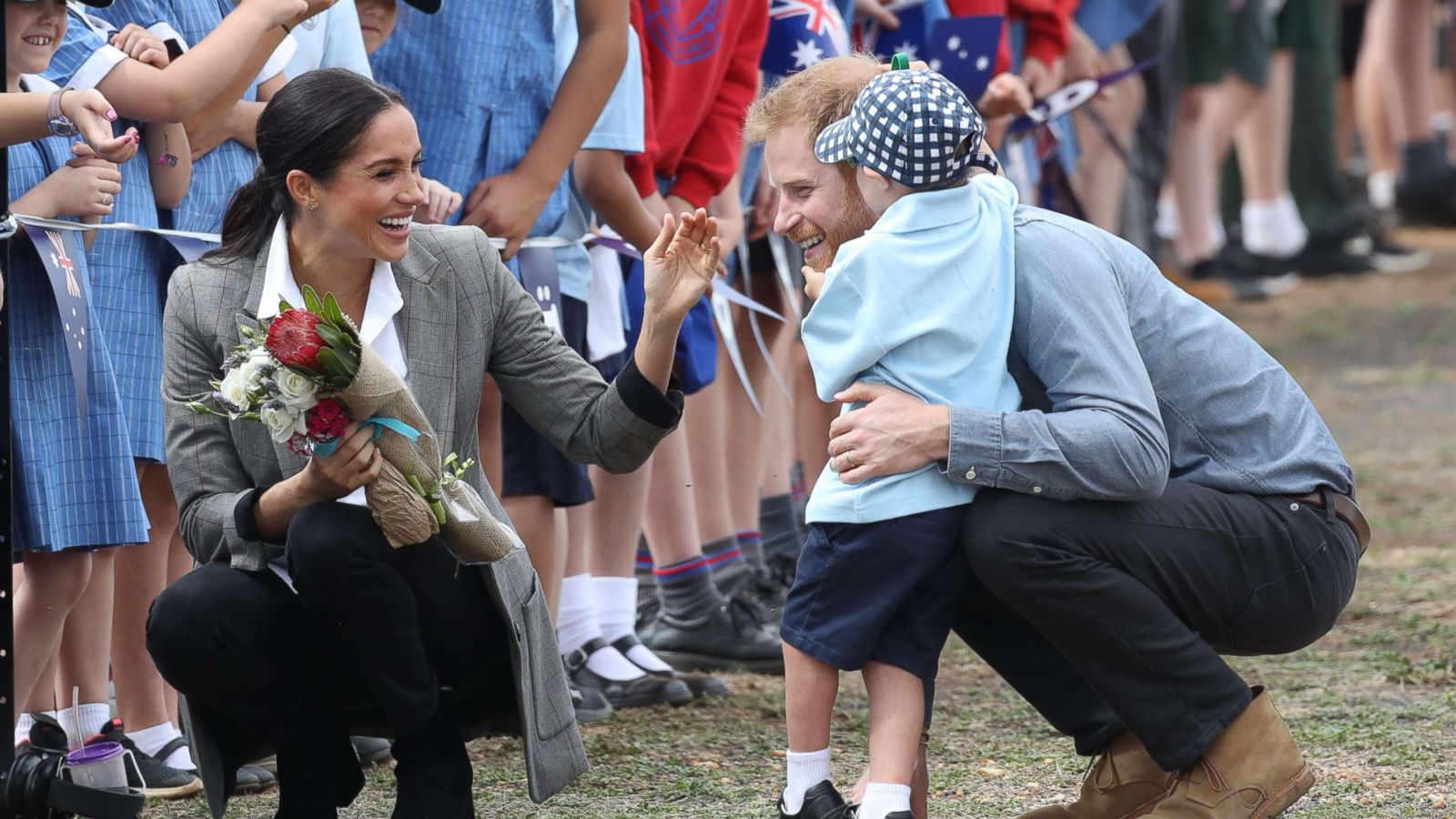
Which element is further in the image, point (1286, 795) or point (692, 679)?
point (692, 679)

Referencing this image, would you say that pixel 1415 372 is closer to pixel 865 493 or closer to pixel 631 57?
pixel 631 57

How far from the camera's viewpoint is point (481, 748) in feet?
12.9

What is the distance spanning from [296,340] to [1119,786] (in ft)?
4.75

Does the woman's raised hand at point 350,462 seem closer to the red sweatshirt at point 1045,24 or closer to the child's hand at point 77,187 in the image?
the child's hand at point 77,187

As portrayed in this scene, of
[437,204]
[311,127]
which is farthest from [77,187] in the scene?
[437,204]

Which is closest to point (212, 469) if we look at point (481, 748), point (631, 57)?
point (481, 748)

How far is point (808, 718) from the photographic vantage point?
9.91 ft

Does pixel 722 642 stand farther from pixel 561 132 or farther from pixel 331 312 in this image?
pixel 331 312

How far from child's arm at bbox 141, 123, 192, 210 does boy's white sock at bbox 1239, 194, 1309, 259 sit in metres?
7.99

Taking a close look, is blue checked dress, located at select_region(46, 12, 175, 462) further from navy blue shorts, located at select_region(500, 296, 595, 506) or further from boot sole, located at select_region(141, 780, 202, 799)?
navy blue shorts, located at select_region(500, 296, 595, 506)

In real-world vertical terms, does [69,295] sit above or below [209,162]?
below

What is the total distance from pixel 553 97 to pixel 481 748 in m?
1.31

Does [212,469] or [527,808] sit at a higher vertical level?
[212,469]

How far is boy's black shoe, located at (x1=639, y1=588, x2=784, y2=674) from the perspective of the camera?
470 cm
